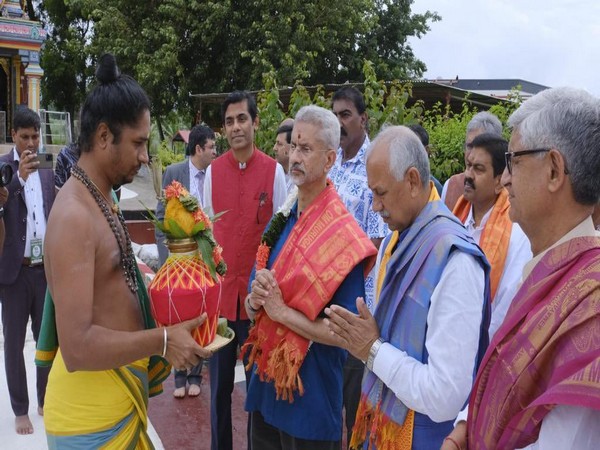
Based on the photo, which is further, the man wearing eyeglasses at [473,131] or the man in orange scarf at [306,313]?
the man wearing eyeglasses at [473,131]

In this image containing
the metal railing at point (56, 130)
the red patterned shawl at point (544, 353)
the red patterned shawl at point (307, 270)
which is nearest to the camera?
the red patterned shawl at point (544, 353)

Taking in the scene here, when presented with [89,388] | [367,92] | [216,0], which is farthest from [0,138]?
[89,388]

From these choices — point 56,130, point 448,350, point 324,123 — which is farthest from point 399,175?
point 56,130

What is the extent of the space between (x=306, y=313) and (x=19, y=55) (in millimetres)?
24877

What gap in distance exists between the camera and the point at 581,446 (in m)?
1.19

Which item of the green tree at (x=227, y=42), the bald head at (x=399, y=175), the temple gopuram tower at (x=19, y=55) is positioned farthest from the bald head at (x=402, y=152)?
the temple gopuram tower at (x=19, y=55)

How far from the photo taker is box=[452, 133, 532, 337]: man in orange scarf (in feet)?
8.87

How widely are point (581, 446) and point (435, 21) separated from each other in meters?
21.9

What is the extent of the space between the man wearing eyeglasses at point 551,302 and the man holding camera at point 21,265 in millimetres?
3497

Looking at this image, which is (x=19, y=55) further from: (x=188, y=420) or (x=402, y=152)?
(x=402, y=152)

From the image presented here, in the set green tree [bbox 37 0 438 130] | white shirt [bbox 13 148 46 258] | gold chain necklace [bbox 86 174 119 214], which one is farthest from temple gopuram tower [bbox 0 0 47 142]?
gold chain necklace [bbox 86 174 119 214]

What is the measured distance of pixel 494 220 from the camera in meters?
2.94

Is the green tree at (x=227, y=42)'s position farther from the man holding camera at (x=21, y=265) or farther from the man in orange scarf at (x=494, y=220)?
the man in orange scarf at (x=494, y=220)

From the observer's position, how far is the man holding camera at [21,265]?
397cm
